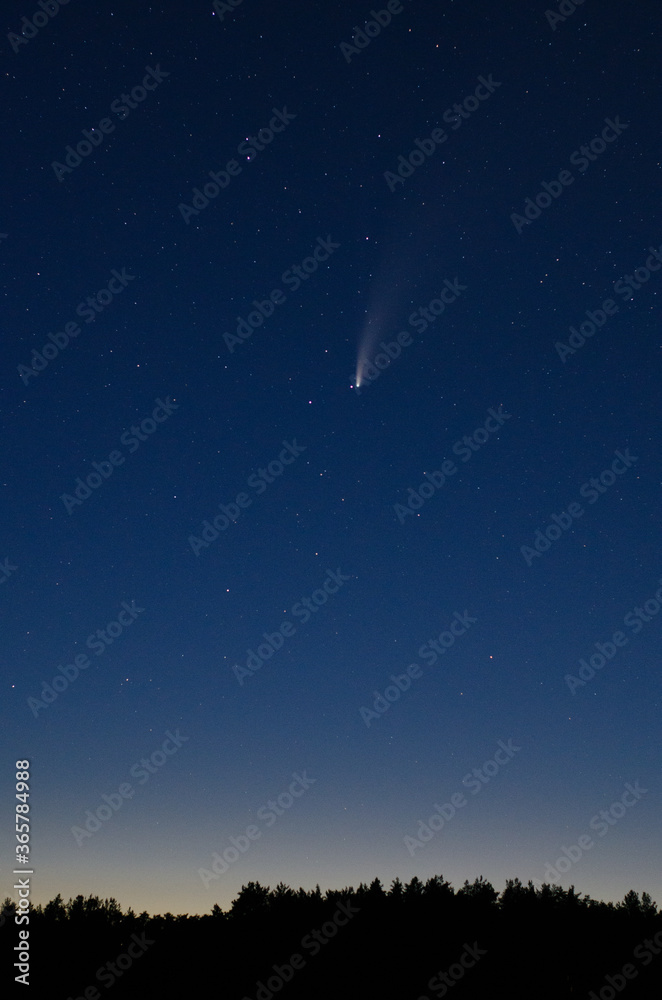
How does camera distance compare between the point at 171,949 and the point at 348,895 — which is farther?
the point at 348,895

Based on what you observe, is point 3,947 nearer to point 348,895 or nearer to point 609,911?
point 348,895

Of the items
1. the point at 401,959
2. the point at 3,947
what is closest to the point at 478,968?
the point at 401,959

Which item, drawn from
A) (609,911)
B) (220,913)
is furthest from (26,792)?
(220,913)

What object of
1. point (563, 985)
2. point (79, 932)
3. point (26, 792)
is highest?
point (26, 792)

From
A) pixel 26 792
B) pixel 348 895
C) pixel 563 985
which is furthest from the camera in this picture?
pixel 348 895

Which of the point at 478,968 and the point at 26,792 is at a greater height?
the point at 26,792

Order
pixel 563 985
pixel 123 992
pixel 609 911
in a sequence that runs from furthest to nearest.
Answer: pixel 609 911 < pixel 123 992 < pixel 563 985
